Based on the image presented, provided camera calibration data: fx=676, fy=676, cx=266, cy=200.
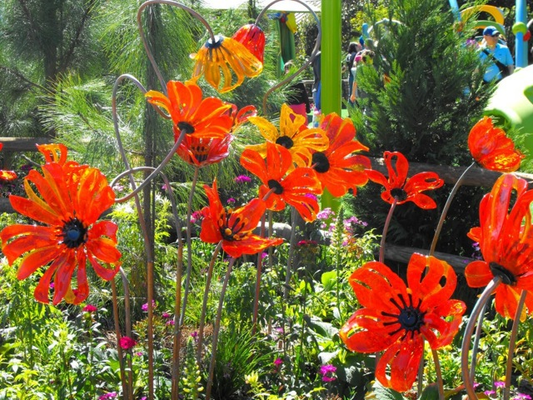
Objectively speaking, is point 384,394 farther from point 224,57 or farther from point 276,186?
point 224,57

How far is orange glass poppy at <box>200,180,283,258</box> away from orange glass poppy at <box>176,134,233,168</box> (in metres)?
0.17

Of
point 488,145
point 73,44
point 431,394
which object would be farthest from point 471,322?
point 73,44

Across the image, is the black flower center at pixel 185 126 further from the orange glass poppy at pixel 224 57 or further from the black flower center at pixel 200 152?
the orange glass poppy at pixel 224 57

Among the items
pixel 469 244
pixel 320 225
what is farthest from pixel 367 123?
pixel 469 244

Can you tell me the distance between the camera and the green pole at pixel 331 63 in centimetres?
410

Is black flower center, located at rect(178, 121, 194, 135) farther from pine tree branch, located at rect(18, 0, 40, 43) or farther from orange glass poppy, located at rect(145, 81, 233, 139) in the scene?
pine tree branch, located at rect(18, 0, 40, 43)

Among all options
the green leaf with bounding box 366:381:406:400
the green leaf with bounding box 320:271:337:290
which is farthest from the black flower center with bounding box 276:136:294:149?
the green leaf with bounding box 320:271:337:290

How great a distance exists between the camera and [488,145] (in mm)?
1800

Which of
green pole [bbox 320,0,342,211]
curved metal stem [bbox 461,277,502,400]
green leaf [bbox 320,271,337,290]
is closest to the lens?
curved metal stem [bbox 461,277,502,400]

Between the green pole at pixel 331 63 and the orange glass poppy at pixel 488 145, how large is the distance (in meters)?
2.26

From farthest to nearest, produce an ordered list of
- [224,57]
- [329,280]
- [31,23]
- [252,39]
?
1. [31,23]
2. [329,280]
3. [252,39]
4. [224,57]

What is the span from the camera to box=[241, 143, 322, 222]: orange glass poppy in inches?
68.7

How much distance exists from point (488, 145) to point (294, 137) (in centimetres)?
53

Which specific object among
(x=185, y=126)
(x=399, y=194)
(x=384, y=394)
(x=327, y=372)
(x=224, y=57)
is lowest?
(x=327, y=372)
